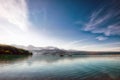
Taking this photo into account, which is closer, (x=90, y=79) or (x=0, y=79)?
(x=0, y=79)

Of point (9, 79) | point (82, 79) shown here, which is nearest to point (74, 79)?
point (82, 79)

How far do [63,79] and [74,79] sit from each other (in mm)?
3046

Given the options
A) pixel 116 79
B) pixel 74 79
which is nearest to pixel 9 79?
pixel 74 79

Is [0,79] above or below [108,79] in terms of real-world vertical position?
above

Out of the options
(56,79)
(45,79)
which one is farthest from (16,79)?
(56,79)

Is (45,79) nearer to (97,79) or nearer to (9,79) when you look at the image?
(9,79)

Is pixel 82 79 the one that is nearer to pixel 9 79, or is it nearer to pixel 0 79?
pixel 9 79

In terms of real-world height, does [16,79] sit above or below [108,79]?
above

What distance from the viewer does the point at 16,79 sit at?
1033 inches

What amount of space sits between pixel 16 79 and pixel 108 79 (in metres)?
25.6

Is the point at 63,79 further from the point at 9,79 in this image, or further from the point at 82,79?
the point at 9,79

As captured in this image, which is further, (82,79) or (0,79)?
(82,79)

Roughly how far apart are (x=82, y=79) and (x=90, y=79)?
2291mm

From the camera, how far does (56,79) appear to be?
2720cm
